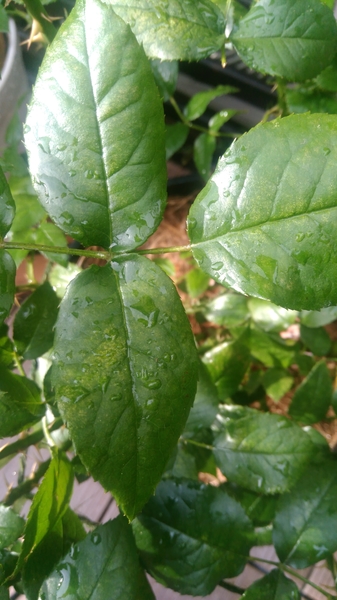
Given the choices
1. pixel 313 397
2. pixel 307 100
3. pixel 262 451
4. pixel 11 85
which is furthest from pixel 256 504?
pixel 11 85

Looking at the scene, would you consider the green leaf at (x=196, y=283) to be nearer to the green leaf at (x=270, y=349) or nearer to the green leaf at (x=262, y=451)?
the green leaf at (x=270, y=349)

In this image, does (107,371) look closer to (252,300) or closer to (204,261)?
(204,261)

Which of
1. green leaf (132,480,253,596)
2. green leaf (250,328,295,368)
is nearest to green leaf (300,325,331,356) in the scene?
green leaf (250,328,295,368)

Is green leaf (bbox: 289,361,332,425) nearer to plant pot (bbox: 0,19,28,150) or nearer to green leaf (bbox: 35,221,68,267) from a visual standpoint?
green leaf (bbox: 35,221,68,267)

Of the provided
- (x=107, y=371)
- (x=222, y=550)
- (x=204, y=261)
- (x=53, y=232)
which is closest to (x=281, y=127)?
(x=204, y=261)

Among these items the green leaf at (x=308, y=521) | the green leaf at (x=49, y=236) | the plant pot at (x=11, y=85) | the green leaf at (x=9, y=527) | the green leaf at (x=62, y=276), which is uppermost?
the plant pot at (x=11, y=85)

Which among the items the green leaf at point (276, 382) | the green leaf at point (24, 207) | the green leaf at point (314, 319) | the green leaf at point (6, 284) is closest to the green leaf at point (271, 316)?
the green leaf at point (314, 319)

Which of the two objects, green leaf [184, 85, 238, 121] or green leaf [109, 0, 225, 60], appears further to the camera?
green leaf [184, 85, 238, 121]
